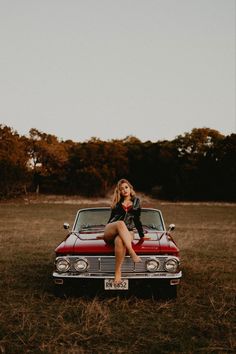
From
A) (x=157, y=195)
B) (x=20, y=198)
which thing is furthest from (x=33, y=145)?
(x=157, y=195)

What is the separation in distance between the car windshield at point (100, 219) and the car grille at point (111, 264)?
1612 millimetres

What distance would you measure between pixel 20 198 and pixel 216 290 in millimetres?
48067

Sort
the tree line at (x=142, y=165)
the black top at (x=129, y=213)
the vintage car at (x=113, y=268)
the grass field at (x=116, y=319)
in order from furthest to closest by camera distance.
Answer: the tree line at (x=142, y=165)
the black top at (x=129, y=213)
the vintage car at (x=113, y=268)
the grass field at (x=116, y=319)

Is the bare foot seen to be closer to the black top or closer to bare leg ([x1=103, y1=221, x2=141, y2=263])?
bare leg ([x1=103, y1=221, x2=141, y2=263])

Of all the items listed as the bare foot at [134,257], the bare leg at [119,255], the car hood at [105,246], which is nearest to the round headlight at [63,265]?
the car hood at [105,246]

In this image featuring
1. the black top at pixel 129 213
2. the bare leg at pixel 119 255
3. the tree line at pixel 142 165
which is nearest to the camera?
the bare leg at pixel 119 255

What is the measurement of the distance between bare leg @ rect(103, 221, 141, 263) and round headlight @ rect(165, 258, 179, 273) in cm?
41

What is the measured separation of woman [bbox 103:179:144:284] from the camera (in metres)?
5.68

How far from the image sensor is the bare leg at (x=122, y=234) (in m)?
5.68

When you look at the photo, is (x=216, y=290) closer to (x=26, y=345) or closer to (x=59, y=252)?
(x=59, y=252)

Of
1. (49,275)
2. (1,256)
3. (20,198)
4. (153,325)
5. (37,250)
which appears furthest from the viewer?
(20,198)

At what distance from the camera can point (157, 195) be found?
201ft

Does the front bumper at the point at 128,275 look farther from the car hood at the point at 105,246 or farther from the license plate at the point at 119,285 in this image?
the car hood at the point at 105,246

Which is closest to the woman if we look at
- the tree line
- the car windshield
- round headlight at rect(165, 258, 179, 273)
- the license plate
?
the license plate
